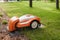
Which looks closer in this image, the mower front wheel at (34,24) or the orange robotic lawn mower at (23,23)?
the orange robotic lawn mower at (23,23)

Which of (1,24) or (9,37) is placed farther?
(1,24)

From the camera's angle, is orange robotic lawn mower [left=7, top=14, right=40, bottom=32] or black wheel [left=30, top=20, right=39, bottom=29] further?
black wheel [left=30, top=20, right=39, bottom=29]

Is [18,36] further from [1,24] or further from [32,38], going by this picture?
[1,24]

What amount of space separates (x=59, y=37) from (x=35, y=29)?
96 centimetres

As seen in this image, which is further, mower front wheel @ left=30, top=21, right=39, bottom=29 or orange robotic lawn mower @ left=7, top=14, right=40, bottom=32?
mower front wheel @ left=30, top=21, right=39, bottom=29

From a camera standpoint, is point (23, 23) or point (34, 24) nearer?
point (23, 23)

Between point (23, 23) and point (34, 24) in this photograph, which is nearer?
point (23, 23)

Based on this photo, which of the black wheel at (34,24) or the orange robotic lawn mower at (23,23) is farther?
the black wheel at (34,24)

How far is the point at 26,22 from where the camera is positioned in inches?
199

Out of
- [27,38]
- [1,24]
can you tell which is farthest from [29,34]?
[1,24]

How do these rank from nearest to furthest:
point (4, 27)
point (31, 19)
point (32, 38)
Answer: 1. point (32, 38)
2. point (31, 19)
3. point (4, 27)

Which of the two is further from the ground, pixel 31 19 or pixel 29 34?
pixel 31 19

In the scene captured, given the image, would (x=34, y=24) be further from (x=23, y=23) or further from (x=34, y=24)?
(x=23, y=23)

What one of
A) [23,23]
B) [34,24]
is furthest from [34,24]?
[23,23]
